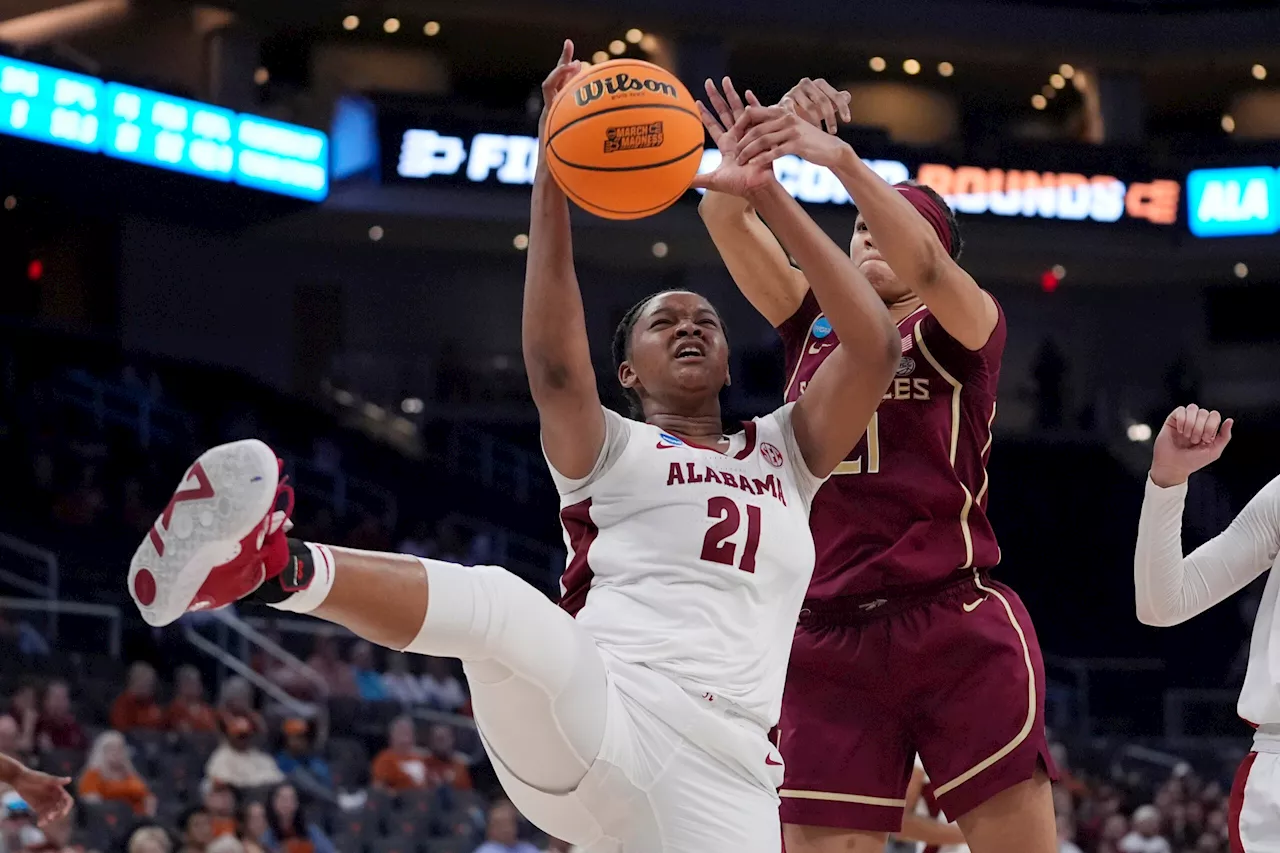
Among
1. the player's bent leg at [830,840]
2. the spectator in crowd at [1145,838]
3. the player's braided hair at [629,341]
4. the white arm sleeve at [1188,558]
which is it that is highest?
the player's braided hair at [629,341]

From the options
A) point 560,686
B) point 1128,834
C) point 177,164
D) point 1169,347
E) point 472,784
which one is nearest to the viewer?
point 560,686

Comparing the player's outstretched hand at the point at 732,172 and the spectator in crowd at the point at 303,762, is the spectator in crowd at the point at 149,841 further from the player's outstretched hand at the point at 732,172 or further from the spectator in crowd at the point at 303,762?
the player's outstretched hand at the point at 732,172

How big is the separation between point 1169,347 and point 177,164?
18.2m

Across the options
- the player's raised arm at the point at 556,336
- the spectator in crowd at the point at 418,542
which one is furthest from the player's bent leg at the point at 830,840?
the spectator in crowd at the point at 418,542

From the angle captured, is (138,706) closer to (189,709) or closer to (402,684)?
(189,709)

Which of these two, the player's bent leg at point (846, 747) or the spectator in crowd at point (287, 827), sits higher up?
the player's bent leg at point (846, 747)

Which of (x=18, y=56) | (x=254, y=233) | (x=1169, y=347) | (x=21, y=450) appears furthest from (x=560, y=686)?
(x=1169, y=347)

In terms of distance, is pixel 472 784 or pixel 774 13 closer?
pixel 472 784

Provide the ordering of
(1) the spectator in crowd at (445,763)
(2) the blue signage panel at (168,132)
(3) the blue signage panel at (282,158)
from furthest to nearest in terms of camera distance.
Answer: (3) the blue signage panel at (282,158) < (2) the blue signage panel at (168,132) < (1) the spectator in crowd at (445,763)

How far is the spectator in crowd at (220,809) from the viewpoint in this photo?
10930mm

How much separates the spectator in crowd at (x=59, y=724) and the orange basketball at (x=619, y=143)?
30.2ft

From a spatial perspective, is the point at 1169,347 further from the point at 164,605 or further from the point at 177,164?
the point at 164,605

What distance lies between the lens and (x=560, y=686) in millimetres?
3980

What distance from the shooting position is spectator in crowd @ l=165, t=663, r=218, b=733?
13.1 meters
